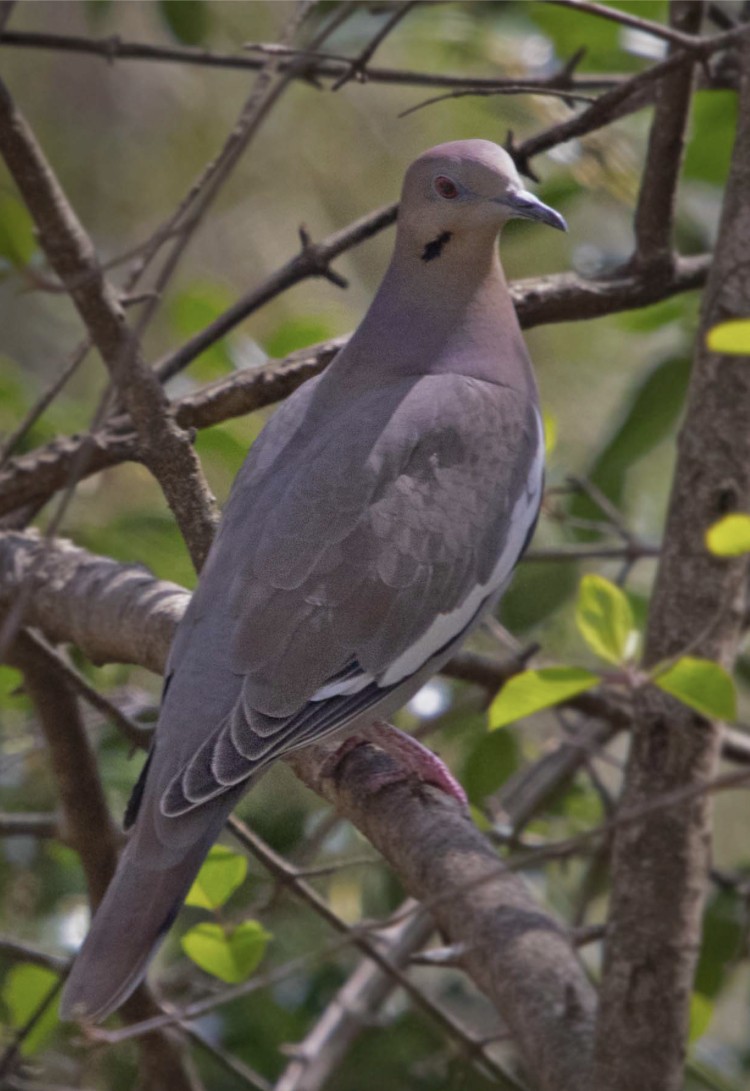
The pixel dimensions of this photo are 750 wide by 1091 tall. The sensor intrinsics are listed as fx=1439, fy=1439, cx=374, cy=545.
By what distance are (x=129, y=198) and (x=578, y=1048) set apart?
12.6ft

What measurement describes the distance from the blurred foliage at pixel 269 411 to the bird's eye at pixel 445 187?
18.6 inches

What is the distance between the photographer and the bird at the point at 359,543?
183cm

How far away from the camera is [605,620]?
1933 millimetres

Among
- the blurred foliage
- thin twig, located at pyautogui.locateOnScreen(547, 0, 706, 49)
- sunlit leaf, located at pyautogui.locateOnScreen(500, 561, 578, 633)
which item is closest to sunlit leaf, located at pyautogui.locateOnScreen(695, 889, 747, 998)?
the blurred foliage

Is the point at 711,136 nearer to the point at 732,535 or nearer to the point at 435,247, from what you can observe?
the point at 435,247

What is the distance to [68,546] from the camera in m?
2.60

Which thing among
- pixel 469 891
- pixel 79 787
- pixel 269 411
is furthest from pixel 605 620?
pixel 269 411

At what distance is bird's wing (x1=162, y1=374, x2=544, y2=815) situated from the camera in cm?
198

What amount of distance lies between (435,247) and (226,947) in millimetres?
1204

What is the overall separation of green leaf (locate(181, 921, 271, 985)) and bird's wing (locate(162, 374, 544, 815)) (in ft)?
1.17

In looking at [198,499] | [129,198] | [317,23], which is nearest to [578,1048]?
[198,499]

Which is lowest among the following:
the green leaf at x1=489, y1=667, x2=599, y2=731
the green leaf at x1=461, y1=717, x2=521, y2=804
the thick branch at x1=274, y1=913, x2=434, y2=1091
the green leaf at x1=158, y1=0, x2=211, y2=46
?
the thick branch at x1=274, y1=913, x2=434, y2=1091

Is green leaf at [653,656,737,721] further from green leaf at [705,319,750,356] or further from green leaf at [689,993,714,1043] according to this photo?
green leaf at [689,993,714,1043]

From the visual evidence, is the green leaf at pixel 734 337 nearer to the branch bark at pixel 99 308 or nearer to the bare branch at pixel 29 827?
the branch bark at pixel 99 308
